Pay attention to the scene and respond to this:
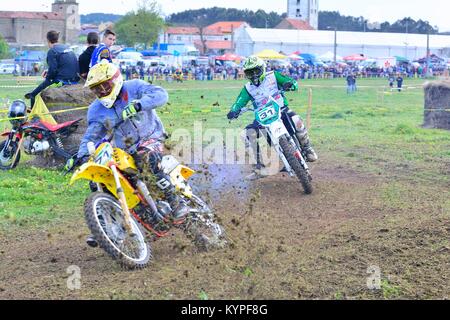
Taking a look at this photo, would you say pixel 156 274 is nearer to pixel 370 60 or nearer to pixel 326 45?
pixel 370 60

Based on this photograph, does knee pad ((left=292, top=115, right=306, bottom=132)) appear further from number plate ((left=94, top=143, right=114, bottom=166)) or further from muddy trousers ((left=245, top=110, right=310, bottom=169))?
number plate ((left=94, top=143, right=114, bottom=166))

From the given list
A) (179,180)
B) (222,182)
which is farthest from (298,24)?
(179,180)

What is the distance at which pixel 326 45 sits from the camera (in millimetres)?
89312

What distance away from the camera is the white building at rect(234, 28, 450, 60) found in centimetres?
8969

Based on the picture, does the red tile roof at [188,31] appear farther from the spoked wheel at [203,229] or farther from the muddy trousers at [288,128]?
the spoked wheel at [203,229]

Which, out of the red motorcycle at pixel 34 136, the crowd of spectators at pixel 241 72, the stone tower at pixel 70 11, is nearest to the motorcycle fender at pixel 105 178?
the red motorcycle at pixel 34 136

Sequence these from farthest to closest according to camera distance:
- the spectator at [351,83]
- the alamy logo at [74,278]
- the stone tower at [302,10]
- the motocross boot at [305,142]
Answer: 1. the stone tower at [302,10]
2. the spectator at [351,83]
3. the motocross boot at [305,142]
4. the alamy logo at [74,278]

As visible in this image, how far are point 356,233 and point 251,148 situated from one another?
147 inches

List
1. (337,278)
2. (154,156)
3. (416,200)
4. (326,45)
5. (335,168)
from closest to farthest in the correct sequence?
(337,278) < (154,156) < (416,200) < (335,168) < (326,45)

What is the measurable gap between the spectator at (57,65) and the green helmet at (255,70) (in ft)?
11.9

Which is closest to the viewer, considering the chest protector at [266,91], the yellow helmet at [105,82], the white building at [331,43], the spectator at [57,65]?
the yellow helmet at [105,82]

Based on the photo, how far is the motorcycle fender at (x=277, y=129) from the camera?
33.0 ft

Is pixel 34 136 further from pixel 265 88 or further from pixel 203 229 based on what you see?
pixel 203 229
